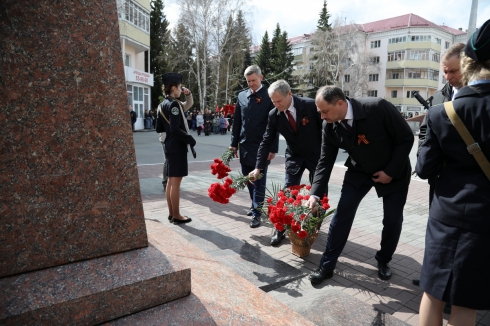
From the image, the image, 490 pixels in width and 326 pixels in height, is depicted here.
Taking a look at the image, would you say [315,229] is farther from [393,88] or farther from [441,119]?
[393,88]

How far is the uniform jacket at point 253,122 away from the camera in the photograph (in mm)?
4902

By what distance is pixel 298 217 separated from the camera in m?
3.39

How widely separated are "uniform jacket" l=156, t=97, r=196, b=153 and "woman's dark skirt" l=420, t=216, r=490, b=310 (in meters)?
3.28

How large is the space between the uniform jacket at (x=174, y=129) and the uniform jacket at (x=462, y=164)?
3.16m

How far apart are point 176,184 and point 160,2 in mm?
46171

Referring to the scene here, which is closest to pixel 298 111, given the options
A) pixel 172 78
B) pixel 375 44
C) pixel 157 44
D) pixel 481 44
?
pixel 172 78

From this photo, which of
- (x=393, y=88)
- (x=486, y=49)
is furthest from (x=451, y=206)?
(x=393, y=88)

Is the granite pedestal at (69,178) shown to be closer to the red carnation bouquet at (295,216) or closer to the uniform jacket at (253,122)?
the red carnation bouquet at (295,216)

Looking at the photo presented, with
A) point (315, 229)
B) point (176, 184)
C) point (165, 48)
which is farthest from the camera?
point (165, 48)

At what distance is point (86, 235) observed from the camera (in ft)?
6.65

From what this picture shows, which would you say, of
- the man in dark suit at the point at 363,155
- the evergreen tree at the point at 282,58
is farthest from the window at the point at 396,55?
the man in dark suit at the point at 363,155

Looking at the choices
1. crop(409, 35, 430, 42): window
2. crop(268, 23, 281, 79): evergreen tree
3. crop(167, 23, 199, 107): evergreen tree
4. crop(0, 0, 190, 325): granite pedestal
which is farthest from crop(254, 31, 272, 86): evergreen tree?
crop(0, 0, 190, 325): granite pedestal

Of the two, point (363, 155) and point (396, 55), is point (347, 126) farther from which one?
point (396, 55)

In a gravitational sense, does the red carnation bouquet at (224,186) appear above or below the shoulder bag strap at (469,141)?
below
